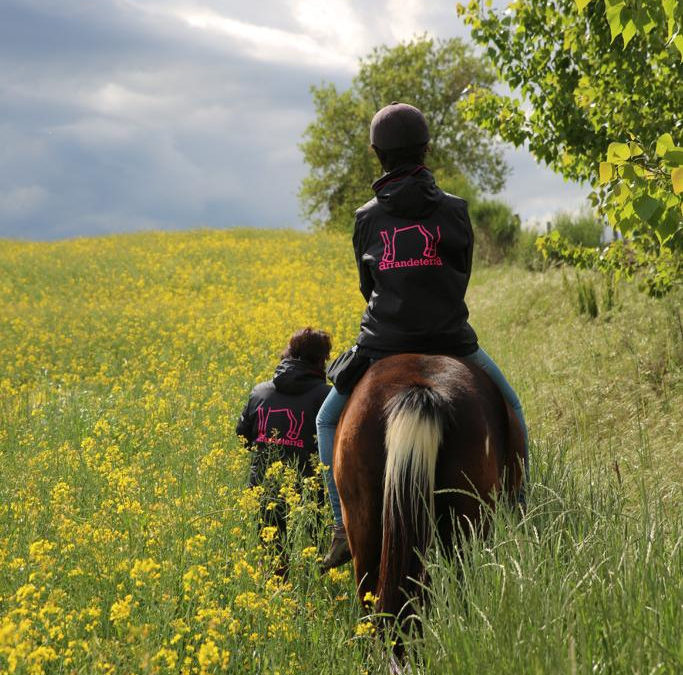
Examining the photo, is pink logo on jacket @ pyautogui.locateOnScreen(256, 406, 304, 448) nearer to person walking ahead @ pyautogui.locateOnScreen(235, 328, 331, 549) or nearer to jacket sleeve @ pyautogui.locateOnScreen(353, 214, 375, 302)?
person walking ahead @ pyautogui.locateOnScreen(235, 328, 331, 549)

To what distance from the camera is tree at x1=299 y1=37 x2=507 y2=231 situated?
1812 inches

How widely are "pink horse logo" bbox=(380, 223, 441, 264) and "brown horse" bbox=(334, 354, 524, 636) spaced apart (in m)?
0.54

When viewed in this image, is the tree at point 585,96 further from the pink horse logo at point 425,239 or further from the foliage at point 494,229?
the foliage at point 494,229

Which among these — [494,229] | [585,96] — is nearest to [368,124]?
[494,229]

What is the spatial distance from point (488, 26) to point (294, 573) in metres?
8.00

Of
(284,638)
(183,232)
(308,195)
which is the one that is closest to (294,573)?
(284,638)

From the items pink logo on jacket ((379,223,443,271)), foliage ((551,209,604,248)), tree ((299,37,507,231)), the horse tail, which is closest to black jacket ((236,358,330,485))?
pink logo on jacket ((379,223,443,271))

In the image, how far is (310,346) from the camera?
564cm

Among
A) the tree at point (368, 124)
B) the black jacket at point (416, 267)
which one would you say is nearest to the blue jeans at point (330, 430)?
the black jacket at point (416, 267)

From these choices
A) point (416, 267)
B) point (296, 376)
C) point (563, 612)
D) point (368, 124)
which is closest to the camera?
point (563, 612)

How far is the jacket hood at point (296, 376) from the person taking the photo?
18.4 feet

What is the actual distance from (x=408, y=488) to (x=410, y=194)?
1498 mm

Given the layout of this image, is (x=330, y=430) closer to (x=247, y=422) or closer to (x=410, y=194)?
(x=410, y=194)

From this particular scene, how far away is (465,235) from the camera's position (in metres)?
4.36
